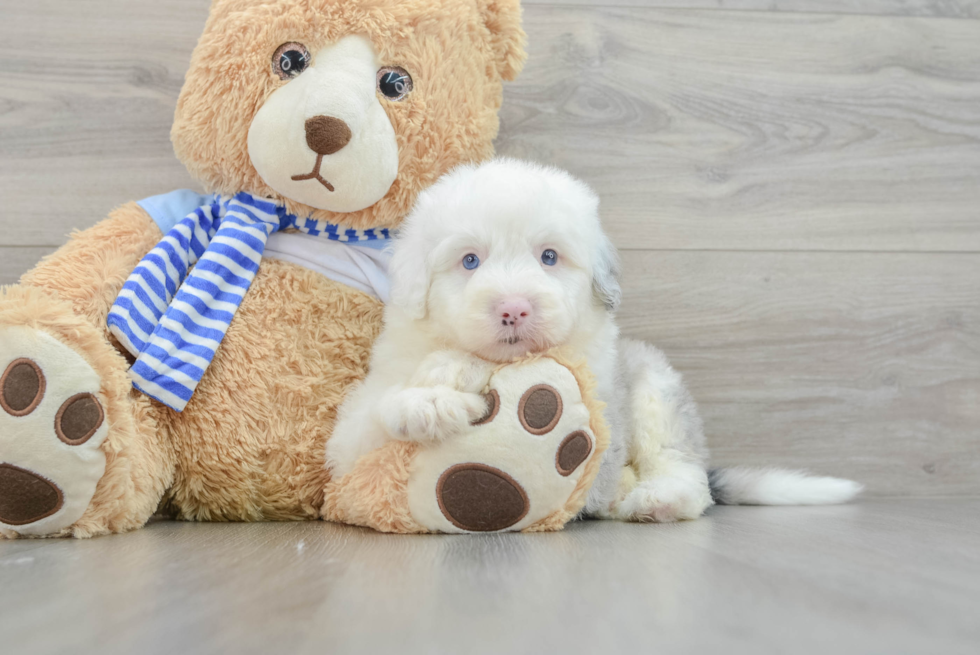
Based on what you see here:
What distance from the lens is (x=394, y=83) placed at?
1.24m

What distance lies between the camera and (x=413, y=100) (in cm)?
123

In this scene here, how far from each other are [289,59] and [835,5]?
131cm

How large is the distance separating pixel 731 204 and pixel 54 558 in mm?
1488

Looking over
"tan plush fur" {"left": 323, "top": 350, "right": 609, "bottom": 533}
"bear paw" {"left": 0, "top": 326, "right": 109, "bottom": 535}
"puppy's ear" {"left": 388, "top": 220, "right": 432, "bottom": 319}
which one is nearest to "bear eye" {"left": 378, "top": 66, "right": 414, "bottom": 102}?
"puppy's ear" {"left": 388, "top": 220, "right": 432, "bottom": 319}

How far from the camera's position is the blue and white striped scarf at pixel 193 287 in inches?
44.4

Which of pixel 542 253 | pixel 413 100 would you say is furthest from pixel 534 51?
pixel 542 253

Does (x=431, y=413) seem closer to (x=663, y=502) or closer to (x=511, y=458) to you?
(x=511, y=458)

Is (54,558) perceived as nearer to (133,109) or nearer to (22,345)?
(22,345)

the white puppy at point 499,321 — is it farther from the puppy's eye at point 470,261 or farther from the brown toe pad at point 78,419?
the brown toe pad at point 78,419

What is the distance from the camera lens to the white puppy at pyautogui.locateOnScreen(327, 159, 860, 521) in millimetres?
1021

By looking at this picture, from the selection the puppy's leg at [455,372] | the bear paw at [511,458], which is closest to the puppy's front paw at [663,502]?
the bear paw at [511,458]

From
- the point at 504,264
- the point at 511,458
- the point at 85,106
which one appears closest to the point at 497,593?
the point at 511,458

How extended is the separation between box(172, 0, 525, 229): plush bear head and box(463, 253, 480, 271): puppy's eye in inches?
9.3

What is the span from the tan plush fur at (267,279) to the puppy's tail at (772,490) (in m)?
0.76
